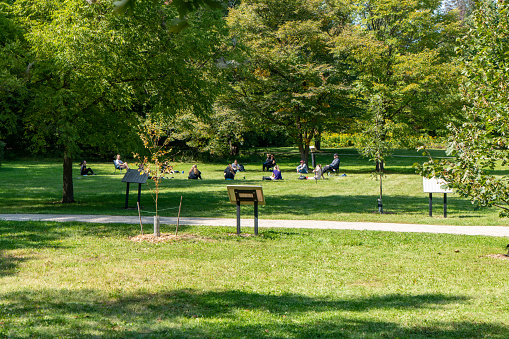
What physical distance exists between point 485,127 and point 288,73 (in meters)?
27.8

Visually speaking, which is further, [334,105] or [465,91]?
[334,105]

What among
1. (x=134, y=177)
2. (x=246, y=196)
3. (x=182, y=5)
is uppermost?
(x=182, y=5)

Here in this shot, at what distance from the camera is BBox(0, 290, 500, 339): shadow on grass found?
492cm

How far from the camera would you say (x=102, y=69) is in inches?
Result: 556

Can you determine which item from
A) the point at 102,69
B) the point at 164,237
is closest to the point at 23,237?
the point at 164,237

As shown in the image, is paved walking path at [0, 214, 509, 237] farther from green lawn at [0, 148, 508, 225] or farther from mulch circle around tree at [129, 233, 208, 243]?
mulch circle around tree at [129, 233, 208, 243]

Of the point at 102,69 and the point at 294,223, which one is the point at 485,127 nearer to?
the point at 294,223

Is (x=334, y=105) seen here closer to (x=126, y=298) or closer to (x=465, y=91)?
(x=465, y=91)

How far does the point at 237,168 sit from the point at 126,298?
2515 cm

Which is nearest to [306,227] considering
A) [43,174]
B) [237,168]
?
[237,168]

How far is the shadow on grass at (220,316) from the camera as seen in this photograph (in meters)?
4.92

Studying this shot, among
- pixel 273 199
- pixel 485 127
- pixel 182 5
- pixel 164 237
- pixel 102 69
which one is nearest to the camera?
pixel 182 5

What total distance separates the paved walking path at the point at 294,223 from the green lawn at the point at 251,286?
1136 millimetres

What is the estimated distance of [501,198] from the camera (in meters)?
7.83
